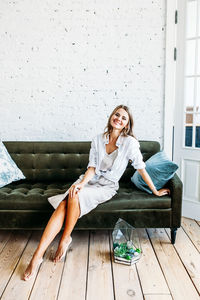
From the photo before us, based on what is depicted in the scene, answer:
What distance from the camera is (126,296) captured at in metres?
1.82

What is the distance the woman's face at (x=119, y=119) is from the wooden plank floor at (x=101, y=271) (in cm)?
104

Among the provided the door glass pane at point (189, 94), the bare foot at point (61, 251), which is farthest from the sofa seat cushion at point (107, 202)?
the door glass pane at point (189, 94)

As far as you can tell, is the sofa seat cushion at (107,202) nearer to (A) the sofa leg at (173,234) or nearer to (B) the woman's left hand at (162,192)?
(B) the woman's left hand at (162,192)

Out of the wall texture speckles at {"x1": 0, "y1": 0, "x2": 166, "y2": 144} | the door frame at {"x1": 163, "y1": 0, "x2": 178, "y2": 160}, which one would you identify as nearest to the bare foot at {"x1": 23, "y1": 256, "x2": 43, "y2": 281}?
the wall texture speckles at {"x1": 0, "y1": 0, "x2": 166, "y2": 144}

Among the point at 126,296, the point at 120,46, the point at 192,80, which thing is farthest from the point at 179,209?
the point at 120,46

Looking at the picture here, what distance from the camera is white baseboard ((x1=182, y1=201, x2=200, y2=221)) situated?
3.10m

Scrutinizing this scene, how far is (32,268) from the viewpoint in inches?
79.7

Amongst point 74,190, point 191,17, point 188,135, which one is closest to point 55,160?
point 74,190

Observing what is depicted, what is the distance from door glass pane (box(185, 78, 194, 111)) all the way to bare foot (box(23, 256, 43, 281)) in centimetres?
218

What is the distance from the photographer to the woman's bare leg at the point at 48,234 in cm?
204

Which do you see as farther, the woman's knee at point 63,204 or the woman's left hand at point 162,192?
the woman's left hand at point 162,192

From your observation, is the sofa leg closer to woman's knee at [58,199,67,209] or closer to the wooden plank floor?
the wooden plank floor

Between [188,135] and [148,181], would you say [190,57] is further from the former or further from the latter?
[148,181]

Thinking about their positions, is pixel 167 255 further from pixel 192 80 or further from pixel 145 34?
pixel 145 34
